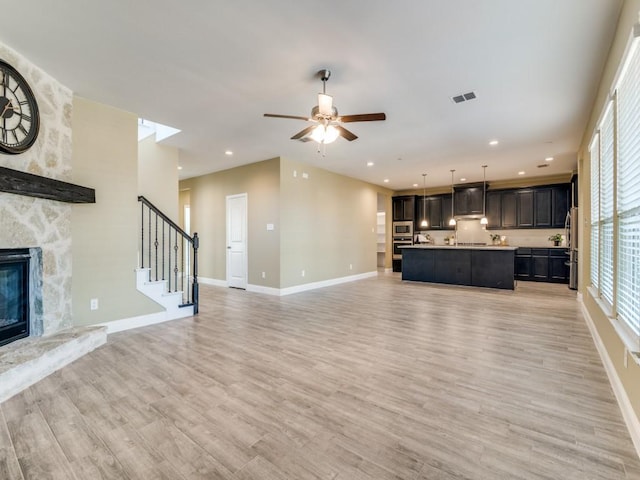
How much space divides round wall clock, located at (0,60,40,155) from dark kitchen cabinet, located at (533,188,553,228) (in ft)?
34.0

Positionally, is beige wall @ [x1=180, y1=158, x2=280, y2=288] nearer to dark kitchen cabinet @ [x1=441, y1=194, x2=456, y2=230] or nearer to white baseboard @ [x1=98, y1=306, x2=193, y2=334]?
white baseboard @ [x1=98, y1=306, x2=193, y2=334]

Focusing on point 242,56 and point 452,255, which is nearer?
point 242,56

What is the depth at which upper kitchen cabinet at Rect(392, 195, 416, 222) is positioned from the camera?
10484 millimetres

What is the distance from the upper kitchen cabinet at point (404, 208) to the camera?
10.5 m

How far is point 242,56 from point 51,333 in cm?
354

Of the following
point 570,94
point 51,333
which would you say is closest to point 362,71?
point 570,94

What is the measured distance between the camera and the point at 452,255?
755 cm

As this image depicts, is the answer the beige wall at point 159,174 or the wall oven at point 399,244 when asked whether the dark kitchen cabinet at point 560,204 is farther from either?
the beige wall at point 159,174

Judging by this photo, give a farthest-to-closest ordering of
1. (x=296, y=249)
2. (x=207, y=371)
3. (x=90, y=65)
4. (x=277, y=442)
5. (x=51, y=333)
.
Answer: (x=296, y=249) < (x=51, y=333) < (x=90, y=65) < (x=207, y=371) < (x=277, y=442)

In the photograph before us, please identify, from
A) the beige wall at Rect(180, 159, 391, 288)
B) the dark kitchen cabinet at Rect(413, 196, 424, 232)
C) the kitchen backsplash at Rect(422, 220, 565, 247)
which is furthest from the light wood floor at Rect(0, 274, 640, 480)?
the dark kitchen cabinet at Rect(413, 196, 424, 232)

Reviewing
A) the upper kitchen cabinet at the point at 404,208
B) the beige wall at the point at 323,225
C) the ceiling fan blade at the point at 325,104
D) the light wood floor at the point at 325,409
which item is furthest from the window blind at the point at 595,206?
the upper kitchen cabinet at the point at 404,208

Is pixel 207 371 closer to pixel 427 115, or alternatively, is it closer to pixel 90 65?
pixel 90 65

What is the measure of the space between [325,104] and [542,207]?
26.5ft

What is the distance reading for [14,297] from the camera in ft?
10.0
